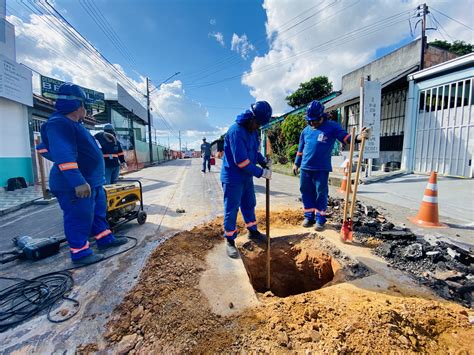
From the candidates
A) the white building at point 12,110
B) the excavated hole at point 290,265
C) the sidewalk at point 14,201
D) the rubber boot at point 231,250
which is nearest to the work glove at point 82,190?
the rubber boot at point 231,250

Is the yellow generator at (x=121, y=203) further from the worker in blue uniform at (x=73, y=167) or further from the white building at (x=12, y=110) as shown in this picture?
the white building at (x=12, y=110)

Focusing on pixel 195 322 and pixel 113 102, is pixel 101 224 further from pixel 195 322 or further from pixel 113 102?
pixel 113 102

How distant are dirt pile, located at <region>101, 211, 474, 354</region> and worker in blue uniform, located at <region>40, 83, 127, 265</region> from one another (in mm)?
1041

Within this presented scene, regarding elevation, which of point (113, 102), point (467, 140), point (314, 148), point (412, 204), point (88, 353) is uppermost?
point (113, 102)

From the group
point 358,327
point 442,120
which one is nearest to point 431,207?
point 358,327

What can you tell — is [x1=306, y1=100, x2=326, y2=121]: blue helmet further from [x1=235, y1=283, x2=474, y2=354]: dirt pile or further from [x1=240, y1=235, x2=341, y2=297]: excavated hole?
[x1=235, y1=283, x2=474, y2=354]: dirt pile

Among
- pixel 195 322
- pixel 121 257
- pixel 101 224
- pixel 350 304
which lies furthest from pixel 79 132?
pixel 350 304

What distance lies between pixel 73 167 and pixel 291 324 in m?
2.47

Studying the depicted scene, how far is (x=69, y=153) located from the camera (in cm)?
244

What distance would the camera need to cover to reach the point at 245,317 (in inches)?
68.1

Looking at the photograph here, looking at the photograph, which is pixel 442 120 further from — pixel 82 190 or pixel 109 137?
pixel 82 190

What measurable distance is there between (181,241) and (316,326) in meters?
2.03

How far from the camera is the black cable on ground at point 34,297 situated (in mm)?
1838

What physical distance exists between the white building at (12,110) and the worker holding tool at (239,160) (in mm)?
8948
